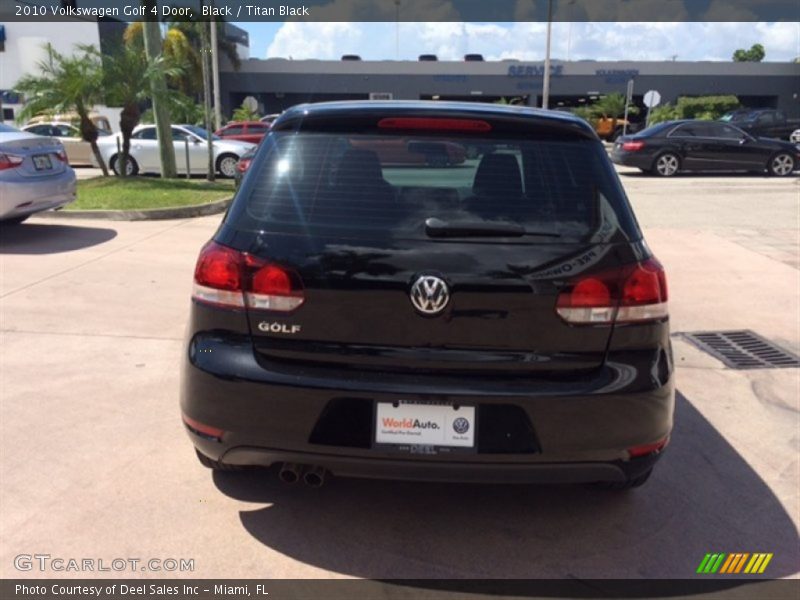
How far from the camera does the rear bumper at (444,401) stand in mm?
2621

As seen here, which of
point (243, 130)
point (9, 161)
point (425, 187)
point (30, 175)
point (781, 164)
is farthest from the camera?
point (243, 130)

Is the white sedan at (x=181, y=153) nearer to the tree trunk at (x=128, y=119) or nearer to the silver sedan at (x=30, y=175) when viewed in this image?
the tree trunk at (x=128, y=119)

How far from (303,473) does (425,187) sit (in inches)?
47.7

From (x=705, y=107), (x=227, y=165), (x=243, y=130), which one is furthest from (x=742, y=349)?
(x=705, y=107)

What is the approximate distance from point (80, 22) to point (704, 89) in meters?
38.4

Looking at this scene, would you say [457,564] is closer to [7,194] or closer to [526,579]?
[526,579]

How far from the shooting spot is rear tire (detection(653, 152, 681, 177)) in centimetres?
1902

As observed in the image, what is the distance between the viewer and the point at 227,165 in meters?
17.5

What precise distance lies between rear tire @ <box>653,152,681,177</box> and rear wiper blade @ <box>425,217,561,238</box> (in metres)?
17.8

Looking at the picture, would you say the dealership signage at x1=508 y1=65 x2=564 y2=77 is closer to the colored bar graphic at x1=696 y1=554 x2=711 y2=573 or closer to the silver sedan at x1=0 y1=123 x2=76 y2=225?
the silver sedan at x1=0 y1=123 x2=76 y2=225

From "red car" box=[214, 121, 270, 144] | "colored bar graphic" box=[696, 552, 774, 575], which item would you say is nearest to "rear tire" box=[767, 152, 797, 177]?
"red car" box=[214, 121, 270, 144]

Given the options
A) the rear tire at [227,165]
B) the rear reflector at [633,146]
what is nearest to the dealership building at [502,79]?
the rear reflector at [633,146]

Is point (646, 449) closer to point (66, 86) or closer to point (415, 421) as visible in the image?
point (415, 421)

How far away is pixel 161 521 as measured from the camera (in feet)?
10.1
